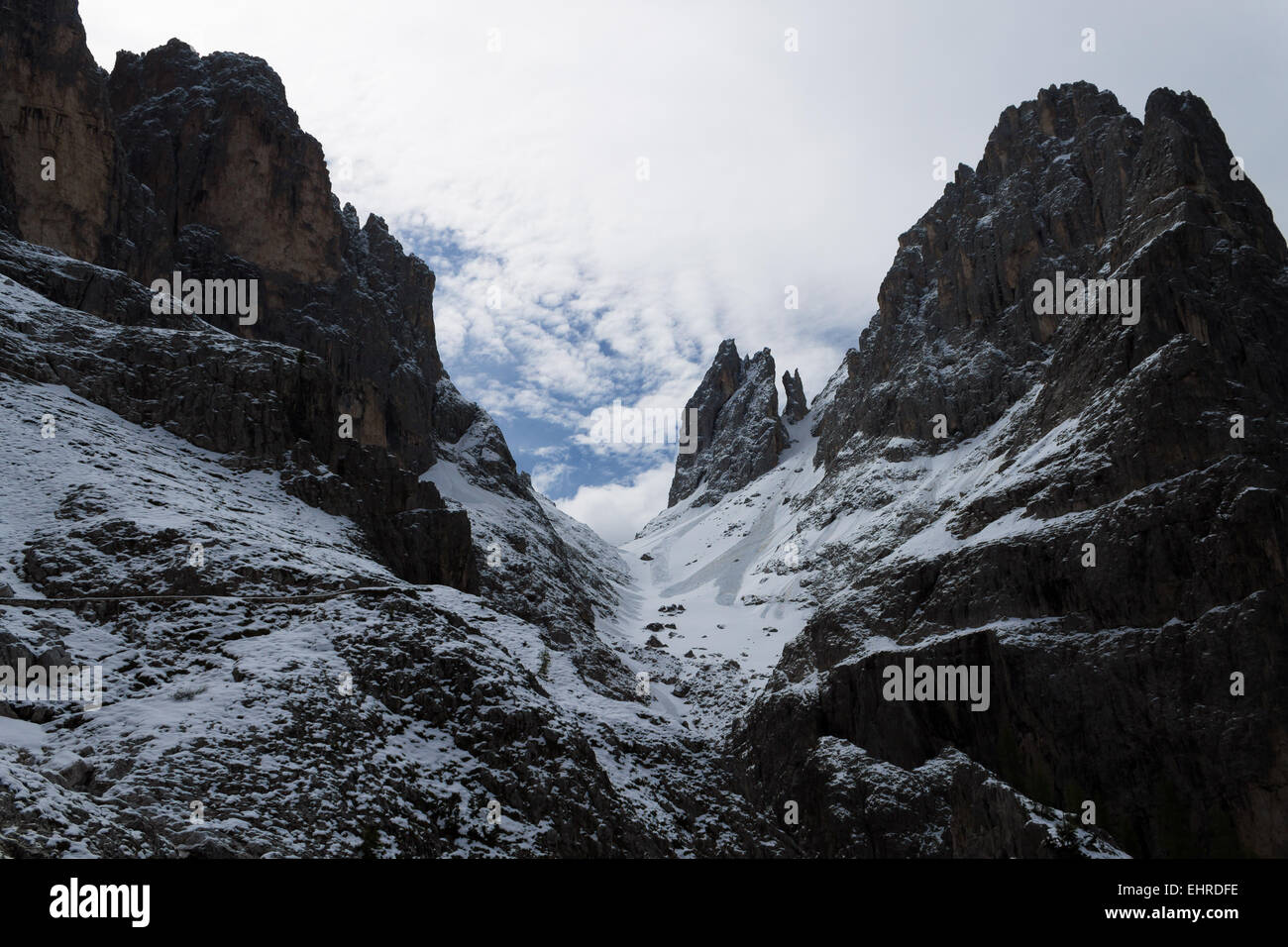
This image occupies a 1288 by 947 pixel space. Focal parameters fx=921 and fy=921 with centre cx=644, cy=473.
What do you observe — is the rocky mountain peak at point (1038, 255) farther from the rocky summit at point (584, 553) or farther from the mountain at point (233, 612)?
the mountain at point (233, 612)

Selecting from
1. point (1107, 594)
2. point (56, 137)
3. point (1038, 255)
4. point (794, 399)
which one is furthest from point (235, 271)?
point (794, 399)

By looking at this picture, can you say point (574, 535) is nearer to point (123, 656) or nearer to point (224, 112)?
point (224, 112)

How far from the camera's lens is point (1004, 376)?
358 feet

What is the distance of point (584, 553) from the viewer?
407 feet

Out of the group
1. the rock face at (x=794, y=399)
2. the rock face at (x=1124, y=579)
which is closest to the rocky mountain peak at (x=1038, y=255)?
the rock face at (x=1124, y=579)

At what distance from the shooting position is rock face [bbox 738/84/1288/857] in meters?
55.5

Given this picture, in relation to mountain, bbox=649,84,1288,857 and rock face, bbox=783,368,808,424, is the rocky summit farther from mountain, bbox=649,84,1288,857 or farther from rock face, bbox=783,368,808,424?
rock face, bbox=783,368,808,424

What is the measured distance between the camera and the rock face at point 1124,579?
5547 centimetres

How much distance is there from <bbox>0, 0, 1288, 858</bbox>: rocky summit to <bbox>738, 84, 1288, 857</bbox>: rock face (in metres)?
0.28

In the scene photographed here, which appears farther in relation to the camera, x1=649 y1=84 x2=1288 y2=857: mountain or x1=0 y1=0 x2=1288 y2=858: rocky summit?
x1=649 y1=84 x2=1288 y2=857: mountain

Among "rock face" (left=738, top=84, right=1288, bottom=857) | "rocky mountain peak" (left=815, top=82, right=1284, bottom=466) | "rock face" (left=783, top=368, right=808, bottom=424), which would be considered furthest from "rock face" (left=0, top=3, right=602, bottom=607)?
"rock face" (left=783, top=368, right=808, bottom=424)

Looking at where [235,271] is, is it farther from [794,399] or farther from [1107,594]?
[794,399]
